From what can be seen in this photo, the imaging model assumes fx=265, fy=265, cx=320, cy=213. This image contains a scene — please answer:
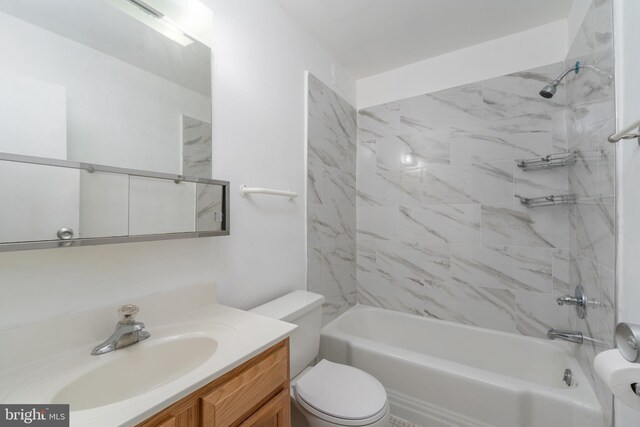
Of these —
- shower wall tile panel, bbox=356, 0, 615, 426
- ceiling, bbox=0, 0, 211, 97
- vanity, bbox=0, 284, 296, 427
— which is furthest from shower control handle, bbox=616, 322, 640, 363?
ceiling, bbox=0, 0, 211, 97

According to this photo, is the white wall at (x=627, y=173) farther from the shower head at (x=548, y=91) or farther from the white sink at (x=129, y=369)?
the white sink at (x=129, y=369)

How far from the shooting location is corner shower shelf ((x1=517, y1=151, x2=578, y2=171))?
5.34ft

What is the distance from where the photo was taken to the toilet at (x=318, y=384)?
1140 mm

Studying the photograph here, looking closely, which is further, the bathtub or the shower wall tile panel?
the shower wall tile panel

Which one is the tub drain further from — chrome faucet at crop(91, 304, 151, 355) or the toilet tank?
chrome faucet at crop(91, 304, 151, 355)

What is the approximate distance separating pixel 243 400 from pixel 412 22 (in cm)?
220

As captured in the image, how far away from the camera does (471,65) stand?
2.00 meters

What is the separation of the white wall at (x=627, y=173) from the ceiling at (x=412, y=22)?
0.82 m

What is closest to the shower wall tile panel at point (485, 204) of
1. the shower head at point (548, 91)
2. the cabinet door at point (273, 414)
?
the shower head at point (548, 91)

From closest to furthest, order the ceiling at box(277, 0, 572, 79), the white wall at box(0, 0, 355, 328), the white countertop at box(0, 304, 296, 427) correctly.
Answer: the white countertop at box(0, 304, 296, 427)
the white wall at box(0, 0, 355, 328)
the ceiling at box(277, 0, 572, 79)

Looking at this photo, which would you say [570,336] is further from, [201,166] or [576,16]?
A: [201,166]

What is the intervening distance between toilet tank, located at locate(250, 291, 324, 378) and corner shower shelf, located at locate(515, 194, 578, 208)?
5.08 feet

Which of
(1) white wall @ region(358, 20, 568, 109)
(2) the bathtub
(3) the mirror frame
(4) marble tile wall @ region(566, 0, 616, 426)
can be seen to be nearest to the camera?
(3) the mirror frame

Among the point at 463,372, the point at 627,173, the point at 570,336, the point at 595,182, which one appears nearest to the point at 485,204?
the point at 595,182
